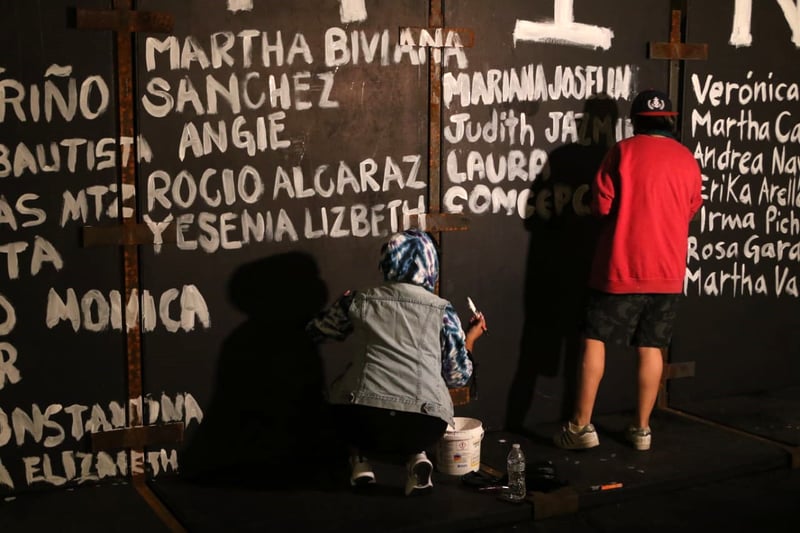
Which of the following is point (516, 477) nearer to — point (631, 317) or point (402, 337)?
point (402, 337)

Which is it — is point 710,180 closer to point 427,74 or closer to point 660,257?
point 660,257

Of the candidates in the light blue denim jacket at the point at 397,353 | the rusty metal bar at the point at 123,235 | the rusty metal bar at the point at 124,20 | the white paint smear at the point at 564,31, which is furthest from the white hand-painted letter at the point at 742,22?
the rusty metal bar at the point at 123,235

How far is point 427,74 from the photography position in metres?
5.18

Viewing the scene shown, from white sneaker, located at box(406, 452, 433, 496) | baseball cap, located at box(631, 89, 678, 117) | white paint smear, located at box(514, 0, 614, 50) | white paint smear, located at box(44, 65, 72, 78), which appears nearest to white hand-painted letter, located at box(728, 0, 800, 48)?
white paint smear, located at box(514, 0, 614, 50)

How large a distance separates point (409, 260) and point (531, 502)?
120 cm

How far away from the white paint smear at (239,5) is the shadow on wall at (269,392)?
1.18m

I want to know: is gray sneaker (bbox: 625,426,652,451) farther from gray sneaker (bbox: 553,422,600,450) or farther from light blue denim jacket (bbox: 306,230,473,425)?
light blue denim jacket (bbox: 306,230,473,425)

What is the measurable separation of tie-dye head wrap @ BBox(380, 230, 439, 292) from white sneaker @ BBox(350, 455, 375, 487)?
0.85 metres

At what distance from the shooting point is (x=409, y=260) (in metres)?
4.43

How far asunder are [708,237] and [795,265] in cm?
80

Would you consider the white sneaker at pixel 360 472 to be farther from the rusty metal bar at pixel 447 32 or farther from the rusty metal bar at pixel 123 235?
the rusty metal bar at pixel 447 32

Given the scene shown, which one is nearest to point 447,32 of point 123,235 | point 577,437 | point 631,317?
point 631,317

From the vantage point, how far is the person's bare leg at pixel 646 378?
17.4 feet

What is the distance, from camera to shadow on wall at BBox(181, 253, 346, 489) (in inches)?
192
